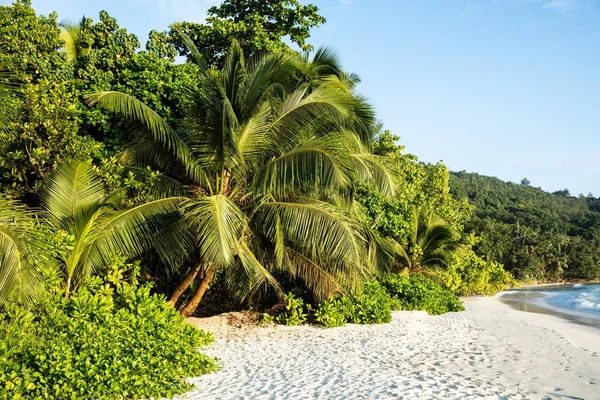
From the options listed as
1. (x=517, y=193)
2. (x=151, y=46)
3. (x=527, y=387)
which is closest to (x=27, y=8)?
(x=151, y=46)

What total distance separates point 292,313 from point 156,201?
14.8 ft

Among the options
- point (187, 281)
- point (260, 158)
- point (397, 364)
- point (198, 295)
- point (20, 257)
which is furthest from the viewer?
point (198, 295)

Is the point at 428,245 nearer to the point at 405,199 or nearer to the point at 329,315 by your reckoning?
the point at 405,199

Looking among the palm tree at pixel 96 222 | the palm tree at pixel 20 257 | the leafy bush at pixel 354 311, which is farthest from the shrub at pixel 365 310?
the palm tree at pixel 20 257

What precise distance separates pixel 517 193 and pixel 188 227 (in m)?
94.5

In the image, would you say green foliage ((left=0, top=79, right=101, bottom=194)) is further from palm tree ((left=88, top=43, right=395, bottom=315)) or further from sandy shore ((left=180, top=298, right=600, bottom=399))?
sandy shore ((left=180, top=298, right=600, bottom=399))

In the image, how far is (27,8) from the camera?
428 inches

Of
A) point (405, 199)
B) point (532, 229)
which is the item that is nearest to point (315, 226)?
point (405, 199)

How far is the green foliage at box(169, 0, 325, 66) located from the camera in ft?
47.2

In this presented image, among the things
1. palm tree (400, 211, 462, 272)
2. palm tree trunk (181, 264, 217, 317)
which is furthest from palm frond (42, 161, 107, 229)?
palm tree (400, 211, 462, 272)

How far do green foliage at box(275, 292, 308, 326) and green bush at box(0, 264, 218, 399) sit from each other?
4.01m

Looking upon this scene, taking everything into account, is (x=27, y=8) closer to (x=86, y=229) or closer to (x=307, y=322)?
(x=86, y=229)

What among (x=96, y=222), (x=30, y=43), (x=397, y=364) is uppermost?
(x=30, y=43)

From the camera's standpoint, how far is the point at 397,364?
7555 millimetres
